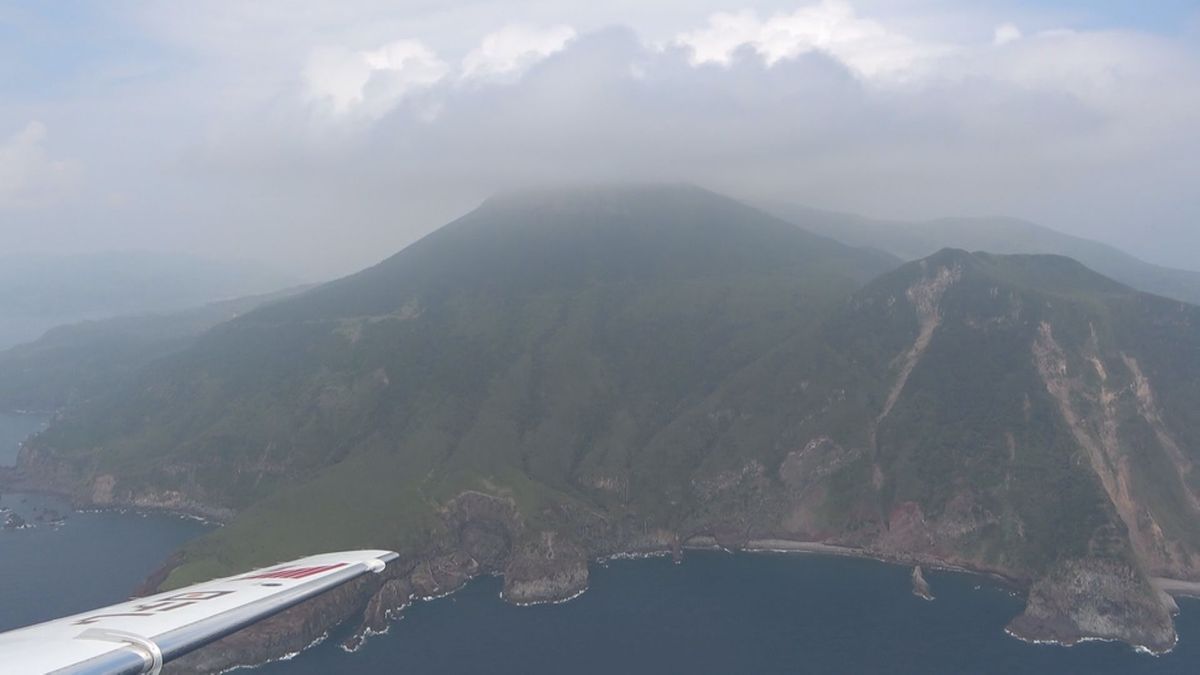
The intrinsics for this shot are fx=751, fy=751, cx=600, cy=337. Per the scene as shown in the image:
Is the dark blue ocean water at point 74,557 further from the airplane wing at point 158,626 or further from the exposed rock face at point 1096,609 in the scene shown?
the exposed rock face at point 1096,609

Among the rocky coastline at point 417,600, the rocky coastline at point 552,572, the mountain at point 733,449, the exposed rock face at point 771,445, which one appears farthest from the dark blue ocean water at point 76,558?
the rocky coastline at point 417,600

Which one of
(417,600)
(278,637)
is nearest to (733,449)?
(417,600)

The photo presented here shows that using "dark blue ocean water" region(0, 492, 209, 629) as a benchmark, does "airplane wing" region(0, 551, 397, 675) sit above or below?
above

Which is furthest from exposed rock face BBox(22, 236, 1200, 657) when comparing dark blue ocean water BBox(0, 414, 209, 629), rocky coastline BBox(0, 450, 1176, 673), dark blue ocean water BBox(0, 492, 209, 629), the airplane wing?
the airplane wing

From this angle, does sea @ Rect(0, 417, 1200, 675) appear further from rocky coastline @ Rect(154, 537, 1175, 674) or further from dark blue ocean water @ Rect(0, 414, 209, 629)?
rocky coastline @ Rect(154, 537, 1175, 674)

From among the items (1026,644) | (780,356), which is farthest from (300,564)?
(780,356)

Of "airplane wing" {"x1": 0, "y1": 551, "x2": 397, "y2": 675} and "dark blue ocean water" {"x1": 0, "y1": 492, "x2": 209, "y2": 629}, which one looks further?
"dark blue ocean water" {"x1": 0, "y1": 492, "x2": 209, "y2": 629}

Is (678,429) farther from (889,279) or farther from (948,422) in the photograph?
(889,279)

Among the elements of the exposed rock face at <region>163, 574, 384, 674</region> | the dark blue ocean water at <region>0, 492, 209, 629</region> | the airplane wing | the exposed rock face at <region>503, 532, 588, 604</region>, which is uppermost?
the airplane wing
